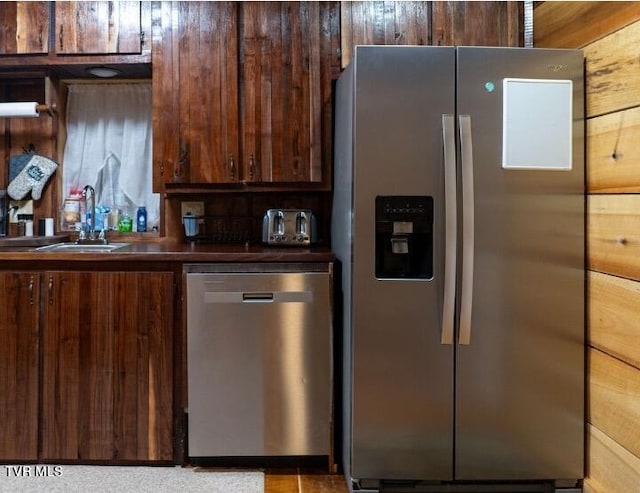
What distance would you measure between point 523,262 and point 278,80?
1342mm

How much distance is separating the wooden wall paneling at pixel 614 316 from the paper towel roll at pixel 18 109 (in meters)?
2.66

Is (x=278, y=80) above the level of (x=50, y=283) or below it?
above

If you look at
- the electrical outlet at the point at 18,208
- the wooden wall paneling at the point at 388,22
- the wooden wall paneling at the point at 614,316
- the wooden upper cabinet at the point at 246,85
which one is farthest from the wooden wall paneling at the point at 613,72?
the electrical outlet at the point at 18,208

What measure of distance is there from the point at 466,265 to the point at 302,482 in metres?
1.10

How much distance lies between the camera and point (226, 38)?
232 centimetres

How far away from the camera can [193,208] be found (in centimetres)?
268

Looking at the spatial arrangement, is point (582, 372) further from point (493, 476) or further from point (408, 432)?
point (408, 432)

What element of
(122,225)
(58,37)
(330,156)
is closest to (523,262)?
(330,156)

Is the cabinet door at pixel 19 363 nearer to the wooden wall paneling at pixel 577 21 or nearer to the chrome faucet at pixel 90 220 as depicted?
the chrome faucet at pixel 90 220

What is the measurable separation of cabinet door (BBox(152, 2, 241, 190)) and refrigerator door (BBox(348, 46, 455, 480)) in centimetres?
77

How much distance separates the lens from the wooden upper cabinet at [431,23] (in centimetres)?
226

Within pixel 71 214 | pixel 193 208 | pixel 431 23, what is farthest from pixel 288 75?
pixel 71 214

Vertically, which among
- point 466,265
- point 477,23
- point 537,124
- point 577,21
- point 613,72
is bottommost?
point 466,265

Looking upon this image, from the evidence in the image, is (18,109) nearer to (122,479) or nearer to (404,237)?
(122,479)
